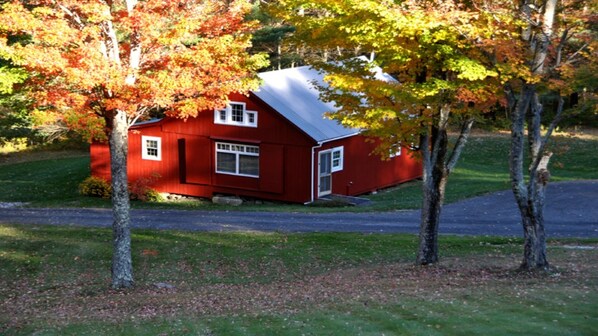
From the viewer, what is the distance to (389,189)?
38656 millimetres

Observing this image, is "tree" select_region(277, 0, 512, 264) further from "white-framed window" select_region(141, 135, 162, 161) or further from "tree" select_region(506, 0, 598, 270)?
"white-framed window" select_region(141, 135, 162, 161)

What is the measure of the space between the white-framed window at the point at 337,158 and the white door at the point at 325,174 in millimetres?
270

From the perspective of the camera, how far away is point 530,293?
49.5 feet

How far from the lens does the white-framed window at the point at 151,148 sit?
3694 cm

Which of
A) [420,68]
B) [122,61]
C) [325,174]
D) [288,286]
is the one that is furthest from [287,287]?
[325,174]

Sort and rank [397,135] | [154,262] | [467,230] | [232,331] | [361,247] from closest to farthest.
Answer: [232,331], [397,135], [154,262], [361,247], [467,230]

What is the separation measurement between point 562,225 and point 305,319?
53.2 feet

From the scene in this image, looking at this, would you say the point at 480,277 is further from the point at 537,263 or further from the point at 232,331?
the point at 232,331

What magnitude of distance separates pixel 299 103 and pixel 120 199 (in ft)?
59.8

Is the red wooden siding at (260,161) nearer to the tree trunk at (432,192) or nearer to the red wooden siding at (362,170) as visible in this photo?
the red wooden siding at (362,170)

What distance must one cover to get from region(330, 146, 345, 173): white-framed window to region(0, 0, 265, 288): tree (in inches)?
613

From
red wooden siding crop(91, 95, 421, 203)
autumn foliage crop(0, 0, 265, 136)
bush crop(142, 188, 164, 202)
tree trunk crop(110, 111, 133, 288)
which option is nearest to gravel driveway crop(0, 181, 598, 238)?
red wooden siding crop(91, 95, 421, 203)

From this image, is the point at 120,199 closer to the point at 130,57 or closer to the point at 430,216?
the point at 130,57

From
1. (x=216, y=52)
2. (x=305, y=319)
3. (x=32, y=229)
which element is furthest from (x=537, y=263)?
(x=32, y=229)
